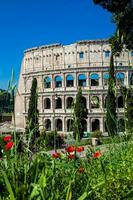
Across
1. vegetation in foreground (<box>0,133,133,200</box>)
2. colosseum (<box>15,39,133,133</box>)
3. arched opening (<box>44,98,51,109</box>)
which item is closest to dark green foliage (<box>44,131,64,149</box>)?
vegetation in foreground (<box>0,133,133,200</box>)

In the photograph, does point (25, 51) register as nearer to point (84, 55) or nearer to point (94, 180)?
point (84, 55)

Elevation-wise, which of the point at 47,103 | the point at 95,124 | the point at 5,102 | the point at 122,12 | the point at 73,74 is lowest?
the point at 5,102

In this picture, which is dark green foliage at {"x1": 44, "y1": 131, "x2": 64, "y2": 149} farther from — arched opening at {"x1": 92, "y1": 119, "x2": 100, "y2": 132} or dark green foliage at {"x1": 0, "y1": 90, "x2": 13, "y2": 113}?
arched opening at {"x1": 92, "y1": 119, "x2": 100, "y2": 132}

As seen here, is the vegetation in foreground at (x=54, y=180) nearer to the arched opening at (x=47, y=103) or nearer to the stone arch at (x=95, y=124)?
the stone arch at (x=95, y=124)

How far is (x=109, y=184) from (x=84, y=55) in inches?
2613

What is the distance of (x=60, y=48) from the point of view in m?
71.8

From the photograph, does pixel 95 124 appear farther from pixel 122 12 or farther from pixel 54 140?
pixel 54 140

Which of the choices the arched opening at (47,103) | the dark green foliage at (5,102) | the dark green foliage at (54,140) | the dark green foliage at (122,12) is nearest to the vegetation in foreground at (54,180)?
the dark green foliage at (5,102)

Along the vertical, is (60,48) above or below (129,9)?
above

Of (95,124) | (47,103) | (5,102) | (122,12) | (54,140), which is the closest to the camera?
(5,102)

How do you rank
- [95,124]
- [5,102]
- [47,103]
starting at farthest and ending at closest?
[47,103] → [95,124] → [5,102]

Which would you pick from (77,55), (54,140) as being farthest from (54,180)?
(77,55)

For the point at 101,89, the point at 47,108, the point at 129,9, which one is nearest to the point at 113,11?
the point at 129,9

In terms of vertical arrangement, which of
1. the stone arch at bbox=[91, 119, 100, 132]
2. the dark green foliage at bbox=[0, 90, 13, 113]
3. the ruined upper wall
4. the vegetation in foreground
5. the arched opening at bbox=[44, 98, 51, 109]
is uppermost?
the ruined upper wall
